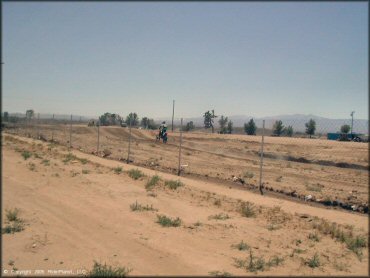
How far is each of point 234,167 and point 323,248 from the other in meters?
12.5

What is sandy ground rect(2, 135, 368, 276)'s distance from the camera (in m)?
6.32

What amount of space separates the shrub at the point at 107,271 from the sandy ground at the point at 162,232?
20cm

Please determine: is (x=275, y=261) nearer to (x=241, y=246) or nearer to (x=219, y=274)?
(x=241, y=246)

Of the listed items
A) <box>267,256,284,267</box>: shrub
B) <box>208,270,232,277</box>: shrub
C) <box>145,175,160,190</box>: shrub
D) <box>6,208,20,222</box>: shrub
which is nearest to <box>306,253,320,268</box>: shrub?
<box>267,256,284,267</box>: shrub

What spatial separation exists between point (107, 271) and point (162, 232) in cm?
263

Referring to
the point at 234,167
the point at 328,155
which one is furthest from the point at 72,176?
the point at 328,155

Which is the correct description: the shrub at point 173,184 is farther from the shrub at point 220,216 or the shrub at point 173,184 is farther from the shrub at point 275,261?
the shrub at point 275,261

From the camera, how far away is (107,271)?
5.66 metres

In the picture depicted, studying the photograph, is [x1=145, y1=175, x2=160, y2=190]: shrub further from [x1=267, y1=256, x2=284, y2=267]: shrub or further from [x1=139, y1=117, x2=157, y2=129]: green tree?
[x1=139, y1=117, x2=157, y2=129]: green tree

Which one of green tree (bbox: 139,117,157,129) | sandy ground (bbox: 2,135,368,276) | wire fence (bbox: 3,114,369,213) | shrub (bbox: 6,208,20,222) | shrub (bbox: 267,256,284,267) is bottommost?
sandy ground (bbox: 2,135,368,276)

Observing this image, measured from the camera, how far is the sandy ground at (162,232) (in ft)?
20.7

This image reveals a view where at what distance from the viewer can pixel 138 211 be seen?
998cm

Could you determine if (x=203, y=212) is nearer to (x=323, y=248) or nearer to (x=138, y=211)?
(x=138, y=211)

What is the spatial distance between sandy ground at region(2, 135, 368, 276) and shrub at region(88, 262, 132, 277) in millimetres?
198
